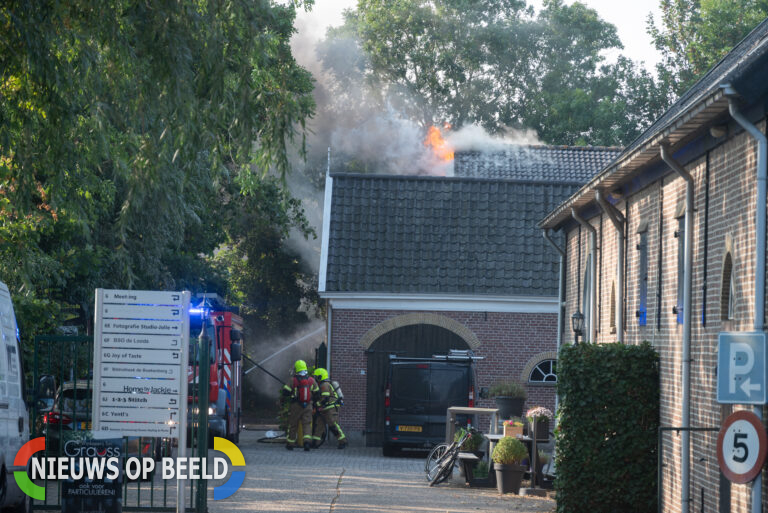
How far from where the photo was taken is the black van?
959 inches

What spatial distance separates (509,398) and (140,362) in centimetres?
1580

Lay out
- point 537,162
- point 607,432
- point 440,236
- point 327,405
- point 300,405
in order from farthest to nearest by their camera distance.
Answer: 1. point 537,162
2. point 440,236
3. point 327,405
4. point 300,405
5. point 607,432

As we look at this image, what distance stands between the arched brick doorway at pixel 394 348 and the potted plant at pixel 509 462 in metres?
11.1

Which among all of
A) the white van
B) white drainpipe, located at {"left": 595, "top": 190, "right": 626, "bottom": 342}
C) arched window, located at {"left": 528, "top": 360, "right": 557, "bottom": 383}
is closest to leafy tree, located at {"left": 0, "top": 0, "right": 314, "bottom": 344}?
the white van

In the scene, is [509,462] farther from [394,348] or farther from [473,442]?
[394,348]

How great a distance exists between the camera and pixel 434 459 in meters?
19.8

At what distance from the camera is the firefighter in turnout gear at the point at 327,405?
85.8ft

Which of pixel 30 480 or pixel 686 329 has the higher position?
→ pixel 686 329

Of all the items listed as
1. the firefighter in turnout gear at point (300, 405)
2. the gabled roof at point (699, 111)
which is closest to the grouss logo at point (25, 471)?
the gabled roof at point (699, 111)

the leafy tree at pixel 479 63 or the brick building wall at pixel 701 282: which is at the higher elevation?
the leafy tree at pixel 479 63

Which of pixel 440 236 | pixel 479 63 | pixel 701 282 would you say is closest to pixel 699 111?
pixel 701 282

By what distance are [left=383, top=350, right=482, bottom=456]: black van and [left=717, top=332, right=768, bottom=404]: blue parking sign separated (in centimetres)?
1621

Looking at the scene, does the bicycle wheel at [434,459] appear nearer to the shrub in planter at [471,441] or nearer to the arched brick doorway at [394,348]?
the shrub in planter at [471,441]

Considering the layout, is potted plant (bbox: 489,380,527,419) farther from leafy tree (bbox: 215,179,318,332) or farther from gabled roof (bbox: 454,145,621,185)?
leafy tree (bbox: 215,179,318,332)
